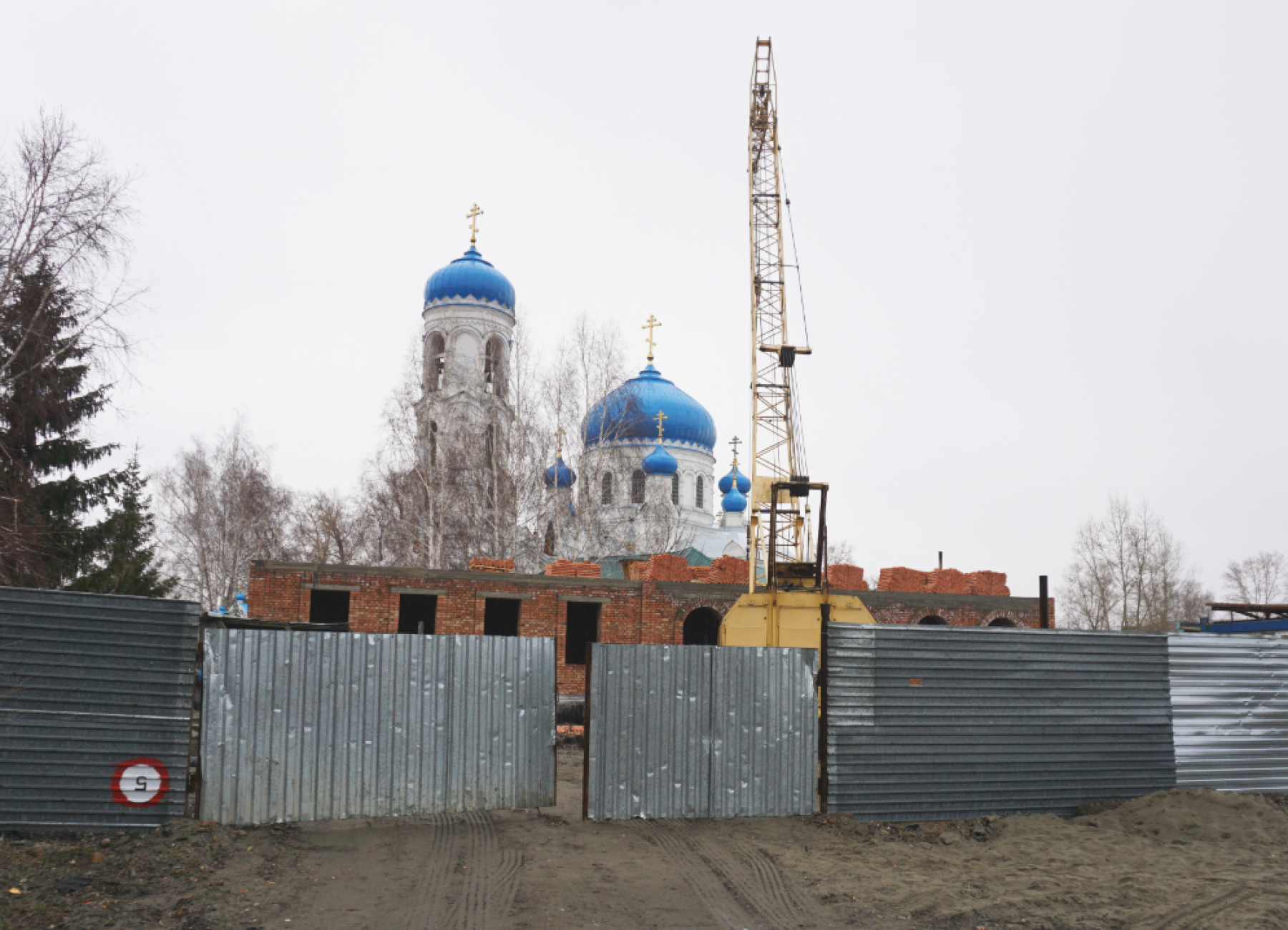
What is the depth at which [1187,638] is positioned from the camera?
1043 cm

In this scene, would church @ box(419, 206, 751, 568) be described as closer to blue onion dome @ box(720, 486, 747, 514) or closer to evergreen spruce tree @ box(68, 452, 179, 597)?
blue onion dome @ box(720, 486, 747, 514)

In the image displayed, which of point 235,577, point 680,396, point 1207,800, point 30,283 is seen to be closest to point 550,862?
point 1207,800

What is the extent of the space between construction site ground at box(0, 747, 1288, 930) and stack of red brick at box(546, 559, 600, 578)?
13427 millimetres

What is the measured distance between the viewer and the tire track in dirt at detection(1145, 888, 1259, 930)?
6.68m

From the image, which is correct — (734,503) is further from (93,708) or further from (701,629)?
(93,708)

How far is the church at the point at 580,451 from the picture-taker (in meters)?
27.1

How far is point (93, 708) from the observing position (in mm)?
8016

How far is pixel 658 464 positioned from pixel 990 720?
98.3ft

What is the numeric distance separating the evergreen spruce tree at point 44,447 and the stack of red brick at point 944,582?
18670 mm

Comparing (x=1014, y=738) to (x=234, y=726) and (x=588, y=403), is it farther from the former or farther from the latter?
(x=588, y=403)

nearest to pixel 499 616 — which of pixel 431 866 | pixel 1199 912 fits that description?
pixel 431 866

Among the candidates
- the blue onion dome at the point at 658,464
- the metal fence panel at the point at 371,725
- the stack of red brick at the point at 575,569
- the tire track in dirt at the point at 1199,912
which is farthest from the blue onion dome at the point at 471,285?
the tire track in dirt at the point at 1199,912

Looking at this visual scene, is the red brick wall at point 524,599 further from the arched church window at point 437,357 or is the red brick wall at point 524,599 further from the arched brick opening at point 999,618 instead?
the arched church window at point 437,357

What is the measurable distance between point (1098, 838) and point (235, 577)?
3129 cm
